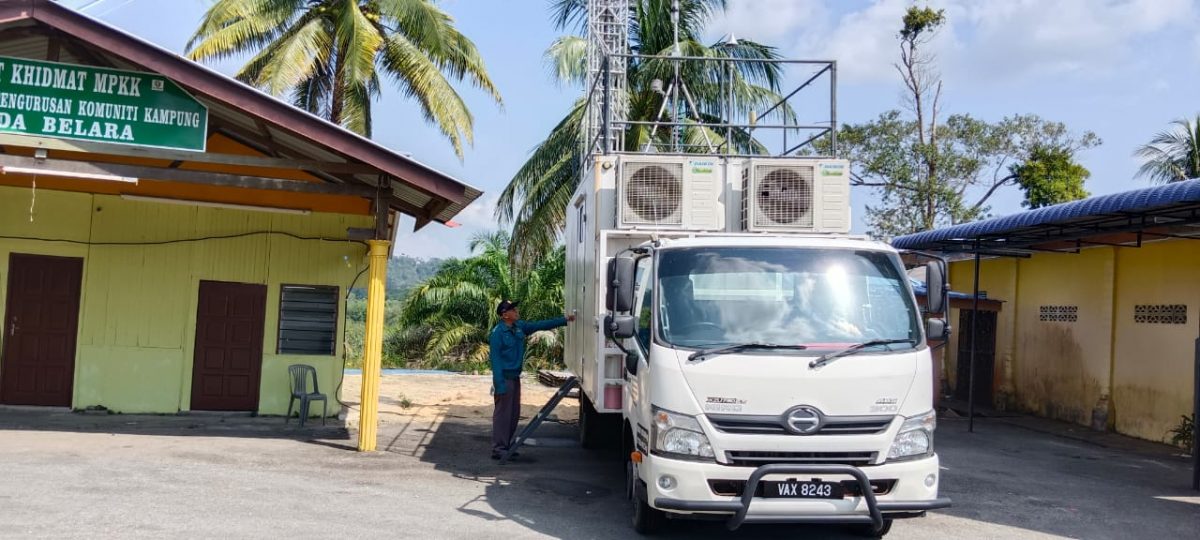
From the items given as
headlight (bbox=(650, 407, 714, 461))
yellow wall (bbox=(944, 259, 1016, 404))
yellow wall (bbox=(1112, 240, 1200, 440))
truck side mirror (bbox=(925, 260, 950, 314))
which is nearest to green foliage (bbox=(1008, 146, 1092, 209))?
yellow wall (bbox=(944, 259, 1016, 404))

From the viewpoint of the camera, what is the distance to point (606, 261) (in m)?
8.29

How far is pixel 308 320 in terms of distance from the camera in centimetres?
1323

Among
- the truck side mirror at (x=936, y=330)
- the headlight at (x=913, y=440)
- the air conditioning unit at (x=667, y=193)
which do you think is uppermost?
the air conditioning unit at (x=667, y=193)

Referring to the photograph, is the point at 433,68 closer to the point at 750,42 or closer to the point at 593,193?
the point at 750,42

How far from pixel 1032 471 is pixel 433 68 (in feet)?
44.4

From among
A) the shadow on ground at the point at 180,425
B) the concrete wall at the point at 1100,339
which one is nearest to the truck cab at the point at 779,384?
the shadow on ground at the point at 180,425

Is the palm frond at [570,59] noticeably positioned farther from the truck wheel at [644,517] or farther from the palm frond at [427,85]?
the truck wheel at [644,517]

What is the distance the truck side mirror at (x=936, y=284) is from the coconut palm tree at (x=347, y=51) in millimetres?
13895

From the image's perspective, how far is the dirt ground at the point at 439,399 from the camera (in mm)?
14484

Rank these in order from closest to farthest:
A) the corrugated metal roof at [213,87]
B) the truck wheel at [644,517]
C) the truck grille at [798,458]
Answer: the truck grille at [798,458] → the truck wheel at [644,517] → the corrugated metal roof at [213,87]

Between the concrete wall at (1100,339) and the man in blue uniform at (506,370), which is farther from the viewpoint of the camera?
the concrete wall at (1100,339)

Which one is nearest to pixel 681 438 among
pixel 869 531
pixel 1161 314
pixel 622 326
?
pixel 622 326

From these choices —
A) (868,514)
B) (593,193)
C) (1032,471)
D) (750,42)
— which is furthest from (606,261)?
(750,42)

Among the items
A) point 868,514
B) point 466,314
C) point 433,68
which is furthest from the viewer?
point 466,314
